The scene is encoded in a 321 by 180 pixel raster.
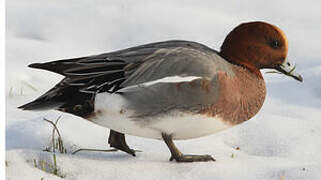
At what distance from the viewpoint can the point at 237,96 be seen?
358 centimetres

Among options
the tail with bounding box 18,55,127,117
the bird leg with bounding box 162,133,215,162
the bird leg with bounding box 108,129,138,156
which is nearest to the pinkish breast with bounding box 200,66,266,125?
the bird leg with bounding box 162,133,215,162

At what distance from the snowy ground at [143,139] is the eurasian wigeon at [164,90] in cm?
26

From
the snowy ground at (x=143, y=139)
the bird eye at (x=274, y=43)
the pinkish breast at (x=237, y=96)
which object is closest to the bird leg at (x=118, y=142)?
the snowy ground at (x=143, y=139)

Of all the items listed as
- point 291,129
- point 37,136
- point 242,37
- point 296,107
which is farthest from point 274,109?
point 37,136

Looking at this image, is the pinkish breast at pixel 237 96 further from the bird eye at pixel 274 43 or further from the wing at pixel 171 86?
the bird eye at pixel 274 43

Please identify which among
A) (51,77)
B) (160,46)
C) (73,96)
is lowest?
(51,77)

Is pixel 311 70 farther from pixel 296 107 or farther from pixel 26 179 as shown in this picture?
pixel 26 179

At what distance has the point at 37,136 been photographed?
13.5ft

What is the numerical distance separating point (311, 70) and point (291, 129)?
1.69m

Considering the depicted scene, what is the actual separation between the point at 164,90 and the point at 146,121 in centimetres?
18

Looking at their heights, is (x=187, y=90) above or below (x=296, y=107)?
above

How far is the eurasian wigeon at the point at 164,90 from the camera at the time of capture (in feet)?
11.1

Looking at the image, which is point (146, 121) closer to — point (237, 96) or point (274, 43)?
point (237, 96)

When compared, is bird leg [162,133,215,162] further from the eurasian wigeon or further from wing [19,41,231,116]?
wing [19,41,231,116]
